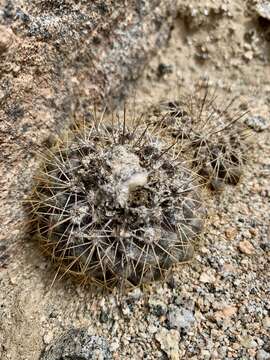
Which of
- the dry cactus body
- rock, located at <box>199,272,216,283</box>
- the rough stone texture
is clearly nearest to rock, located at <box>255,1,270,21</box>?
the rough stone texture

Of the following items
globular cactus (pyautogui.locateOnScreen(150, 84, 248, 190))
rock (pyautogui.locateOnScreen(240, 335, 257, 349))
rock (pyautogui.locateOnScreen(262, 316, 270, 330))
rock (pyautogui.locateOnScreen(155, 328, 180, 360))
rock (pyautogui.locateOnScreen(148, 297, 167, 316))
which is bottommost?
rock (pyautogui.locateOnScreen(155, 328, 180, 360))

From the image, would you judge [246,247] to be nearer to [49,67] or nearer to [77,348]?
[77,348]

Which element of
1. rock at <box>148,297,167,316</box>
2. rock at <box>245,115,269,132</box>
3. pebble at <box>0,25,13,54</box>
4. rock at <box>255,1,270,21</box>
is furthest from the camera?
rock at <box>255,1,270,21</box>

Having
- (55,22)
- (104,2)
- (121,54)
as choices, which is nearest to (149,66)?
(121,54)

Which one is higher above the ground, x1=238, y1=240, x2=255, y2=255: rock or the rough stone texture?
the rough stone texture

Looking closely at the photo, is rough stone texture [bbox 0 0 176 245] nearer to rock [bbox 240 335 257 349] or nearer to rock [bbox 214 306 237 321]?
rock [bbox 214 306 237 321]

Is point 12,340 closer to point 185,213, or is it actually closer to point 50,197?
point 50,197
